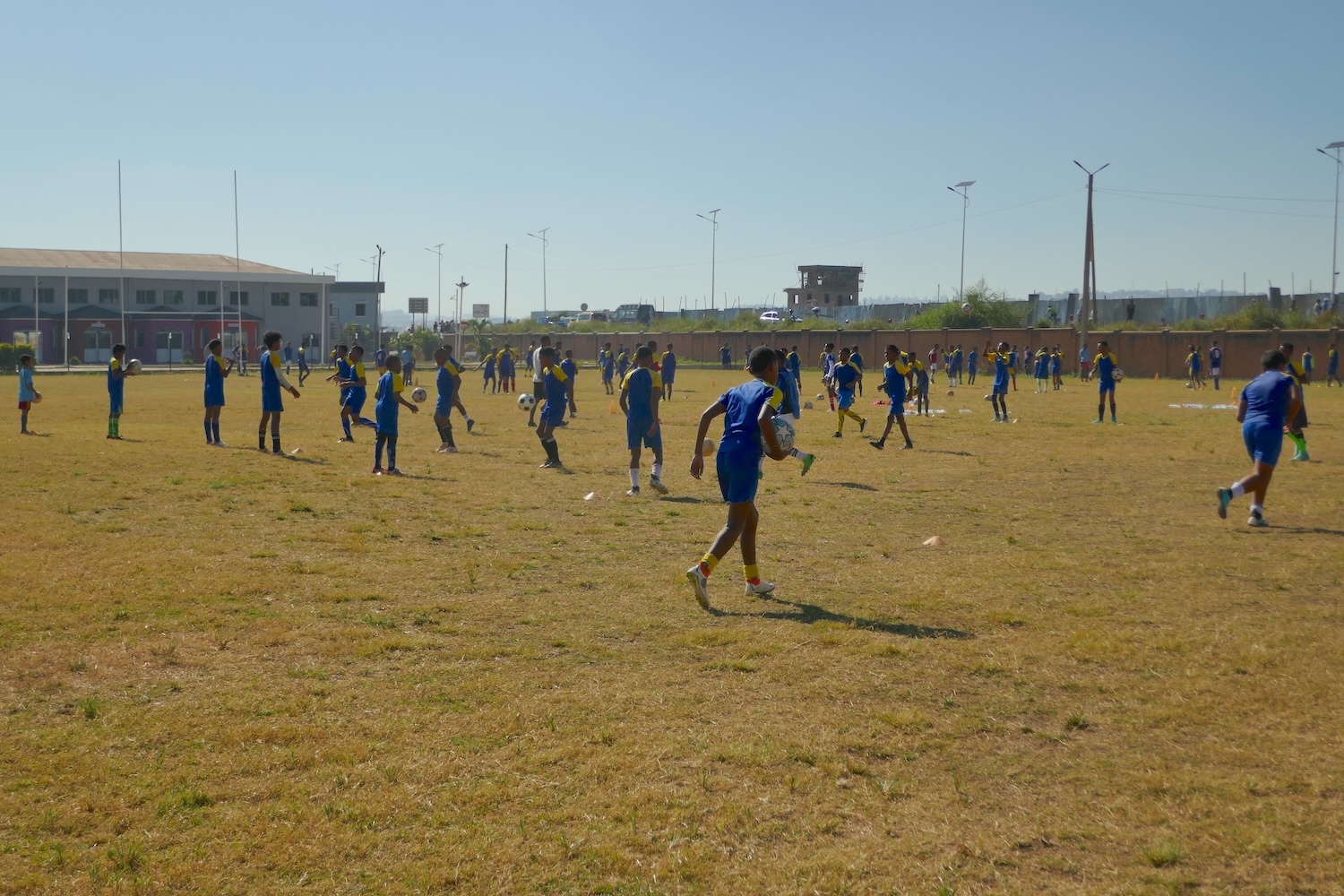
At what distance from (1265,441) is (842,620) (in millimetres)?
6928

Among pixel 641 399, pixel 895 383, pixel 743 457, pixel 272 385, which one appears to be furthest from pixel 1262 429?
pixel 272 385

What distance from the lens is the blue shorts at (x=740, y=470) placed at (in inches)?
360

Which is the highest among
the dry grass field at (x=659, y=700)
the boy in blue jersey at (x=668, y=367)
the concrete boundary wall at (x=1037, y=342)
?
the concrete boundary wall at (x=1037, y=342)

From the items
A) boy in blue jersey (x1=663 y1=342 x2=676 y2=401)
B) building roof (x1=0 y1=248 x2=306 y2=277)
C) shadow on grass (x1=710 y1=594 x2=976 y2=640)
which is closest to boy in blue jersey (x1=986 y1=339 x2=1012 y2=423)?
boy in blue jersey (x1=663 y1=342 x2=676 y2=401)

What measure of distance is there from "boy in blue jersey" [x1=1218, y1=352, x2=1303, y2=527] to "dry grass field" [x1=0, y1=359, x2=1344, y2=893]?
0.45m

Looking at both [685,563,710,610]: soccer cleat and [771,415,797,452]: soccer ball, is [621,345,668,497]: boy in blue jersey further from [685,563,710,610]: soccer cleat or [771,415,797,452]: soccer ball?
[685,563,710,610]: soccer cleat

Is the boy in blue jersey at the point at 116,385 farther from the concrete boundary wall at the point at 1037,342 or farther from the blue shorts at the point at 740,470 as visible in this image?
the concrete boundary wall at the point at 1037,342

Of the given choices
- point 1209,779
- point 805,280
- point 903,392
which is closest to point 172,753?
point 1209,779

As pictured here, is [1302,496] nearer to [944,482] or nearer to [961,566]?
[944,482]

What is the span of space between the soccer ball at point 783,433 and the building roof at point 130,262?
74653 mm

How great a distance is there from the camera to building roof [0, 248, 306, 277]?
78.8 meters

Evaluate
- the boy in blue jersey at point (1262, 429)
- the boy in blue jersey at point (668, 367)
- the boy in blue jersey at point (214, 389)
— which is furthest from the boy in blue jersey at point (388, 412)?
the boy in blue jersey at point (668, 367)

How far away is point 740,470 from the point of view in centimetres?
915

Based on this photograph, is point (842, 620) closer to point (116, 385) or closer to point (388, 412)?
point (388, 412)
